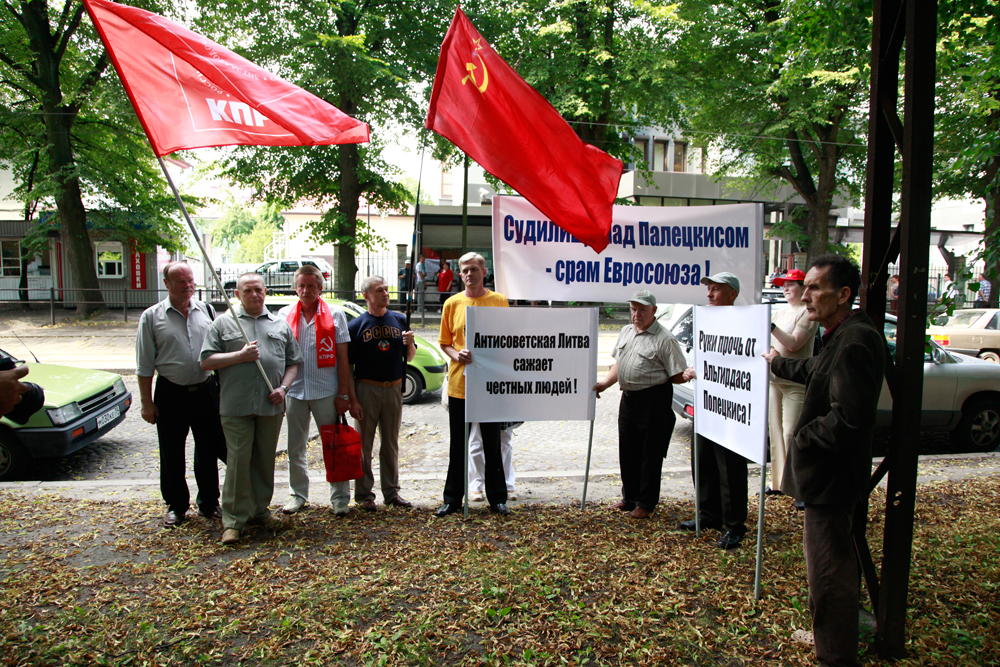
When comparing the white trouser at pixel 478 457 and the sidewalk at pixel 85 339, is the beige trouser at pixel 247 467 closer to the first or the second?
the white trouser at pixel 478 457

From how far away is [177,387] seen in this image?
16.3ft

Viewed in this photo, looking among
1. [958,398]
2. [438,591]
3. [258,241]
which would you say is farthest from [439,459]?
[258,241]

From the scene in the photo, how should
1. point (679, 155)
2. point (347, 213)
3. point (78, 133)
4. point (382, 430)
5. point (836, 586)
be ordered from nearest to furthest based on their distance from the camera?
point (836, 586), point (382, 430), point (347, 213), point (78, 133), point (679, 155)

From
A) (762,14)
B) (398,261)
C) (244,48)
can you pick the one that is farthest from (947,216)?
(244,48)

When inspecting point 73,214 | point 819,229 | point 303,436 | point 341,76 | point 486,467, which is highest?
point 341,76

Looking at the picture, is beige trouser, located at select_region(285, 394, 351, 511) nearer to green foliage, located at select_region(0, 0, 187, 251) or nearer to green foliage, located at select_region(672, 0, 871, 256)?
green foliage, located at select_region(672, 0, 871, 256)

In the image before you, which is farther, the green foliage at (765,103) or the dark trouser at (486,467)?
the green foliage at (765,103)

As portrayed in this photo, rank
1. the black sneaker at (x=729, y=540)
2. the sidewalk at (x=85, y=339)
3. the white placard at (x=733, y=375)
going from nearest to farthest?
the white placard at (x=733, y=375), the black sneaker at (x=729, y=540), the sidewalk at (x=85, y=339)

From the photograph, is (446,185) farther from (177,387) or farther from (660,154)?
(177,387)

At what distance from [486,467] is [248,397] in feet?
6.47

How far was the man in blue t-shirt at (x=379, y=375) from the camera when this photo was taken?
210 inches

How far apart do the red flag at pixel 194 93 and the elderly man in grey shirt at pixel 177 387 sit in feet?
3.58

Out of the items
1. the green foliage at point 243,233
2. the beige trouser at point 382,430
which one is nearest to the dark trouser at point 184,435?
the beige trouser at point 382,430

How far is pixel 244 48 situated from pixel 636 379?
68.5 feet
